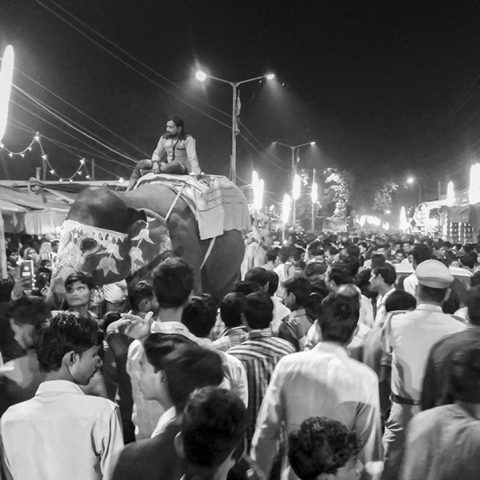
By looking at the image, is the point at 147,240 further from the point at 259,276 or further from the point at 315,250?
the point at 315,250

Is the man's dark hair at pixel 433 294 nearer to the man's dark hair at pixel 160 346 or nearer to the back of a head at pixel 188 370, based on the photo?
the man's dark hair at pixel 160 346

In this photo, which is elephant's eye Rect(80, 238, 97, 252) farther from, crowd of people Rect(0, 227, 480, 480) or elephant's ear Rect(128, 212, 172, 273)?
crowd of people Rect(0, 227, 480, 480)

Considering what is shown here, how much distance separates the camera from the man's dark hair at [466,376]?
10.2 ft

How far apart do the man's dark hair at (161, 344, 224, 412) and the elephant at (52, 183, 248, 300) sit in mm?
4365

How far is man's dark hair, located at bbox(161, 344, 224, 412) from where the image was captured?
3.22 metres

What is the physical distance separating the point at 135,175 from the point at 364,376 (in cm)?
680

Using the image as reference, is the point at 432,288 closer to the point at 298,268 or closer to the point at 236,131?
the point at 298,268

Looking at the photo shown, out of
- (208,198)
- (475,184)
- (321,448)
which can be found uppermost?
(475,184)

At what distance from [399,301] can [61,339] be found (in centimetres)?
329

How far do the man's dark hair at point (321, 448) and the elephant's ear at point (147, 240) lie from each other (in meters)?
5.69

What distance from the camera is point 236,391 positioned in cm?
399

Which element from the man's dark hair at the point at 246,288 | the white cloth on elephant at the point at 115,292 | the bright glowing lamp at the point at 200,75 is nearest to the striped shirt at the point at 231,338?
the man's dark hair at the point at 246,288

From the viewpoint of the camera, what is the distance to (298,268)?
1138 cm

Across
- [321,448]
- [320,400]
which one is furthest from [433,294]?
[321,448]
